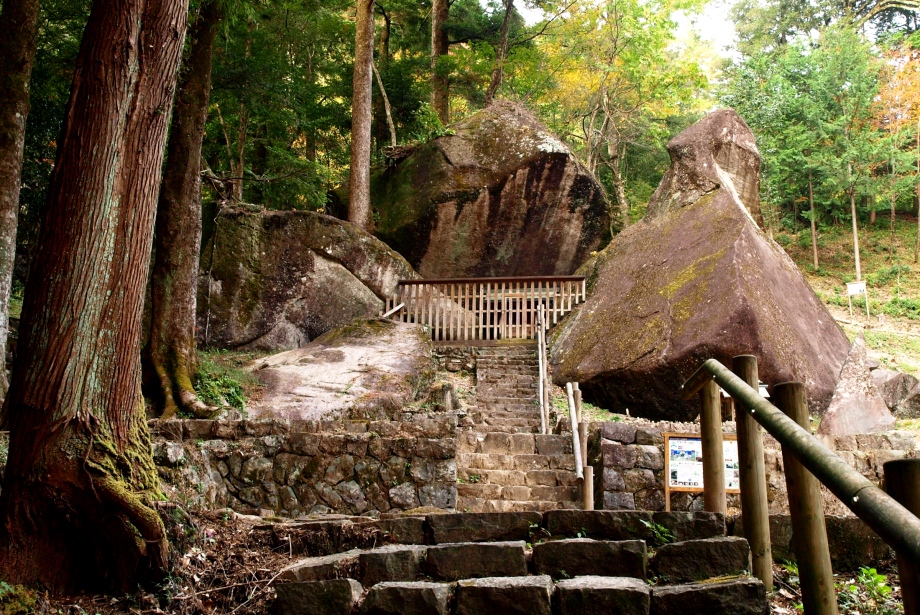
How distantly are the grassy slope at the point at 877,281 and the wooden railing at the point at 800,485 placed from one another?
14725 mm

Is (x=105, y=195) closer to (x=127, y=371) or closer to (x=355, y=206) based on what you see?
(x=127, y=371)

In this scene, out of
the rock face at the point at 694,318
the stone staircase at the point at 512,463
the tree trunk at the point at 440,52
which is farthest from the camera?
the tree trunk at the point at 440,52

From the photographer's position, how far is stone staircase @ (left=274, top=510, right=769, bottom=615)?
248 centimetres

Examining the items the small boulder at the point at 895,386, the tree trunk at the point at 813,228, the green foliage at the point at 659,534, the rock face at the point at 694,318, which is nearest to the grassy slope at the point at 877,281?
the tree trunk at the point at 813,228

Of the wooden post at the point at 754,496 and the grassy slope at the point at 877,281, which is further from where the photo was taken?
the grassy slope at the point at 877,281

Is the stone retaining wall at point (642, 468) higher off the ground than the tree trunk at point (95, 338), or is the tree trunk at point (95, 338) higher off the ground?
the tree trunk at point (95, 338)

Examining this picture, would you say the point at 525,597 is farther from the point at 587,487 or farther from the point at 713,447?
the point at 587,487

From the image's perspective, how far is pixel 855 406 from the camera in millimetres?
10531

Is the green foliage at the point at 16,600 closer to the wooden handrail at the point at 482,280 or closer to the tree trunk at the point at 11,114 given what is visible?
the tree trunk at the point at 11,114

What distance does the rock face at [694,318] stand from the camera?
401 inches

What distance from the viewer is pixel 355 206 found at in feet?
52.5

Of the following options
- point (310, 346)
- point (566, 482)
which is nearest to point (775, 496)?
point (566, 482)

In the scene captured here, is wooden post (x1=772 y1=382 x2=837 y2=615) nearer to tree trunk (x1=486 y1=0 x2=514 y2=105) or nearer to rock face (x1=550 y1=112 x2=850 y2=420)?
rock face (x1=550 y1=112 x2=850 y2=420)

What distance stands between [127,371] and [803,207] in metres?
28.9
